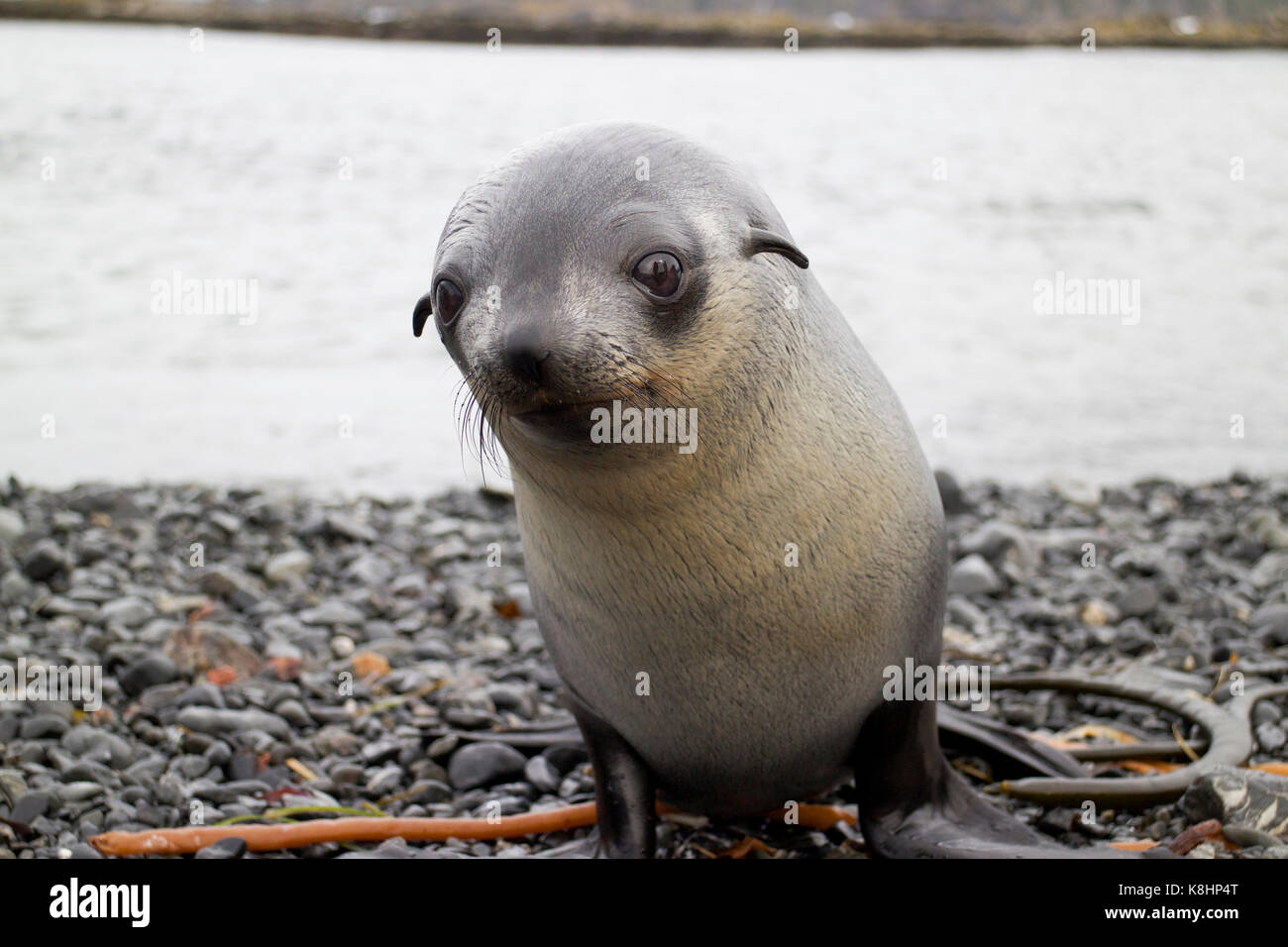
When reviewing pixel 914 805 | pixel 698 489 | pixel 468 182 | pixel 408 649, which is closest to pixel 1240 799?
pixel 914 805

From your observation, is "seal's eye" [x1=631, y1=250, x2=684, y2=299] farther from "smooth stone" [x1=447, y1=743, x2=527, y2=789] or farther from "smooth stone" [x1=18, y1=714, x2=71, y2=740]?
"smooth stone" [x1=18, y1=714, x2=71, y2=740]

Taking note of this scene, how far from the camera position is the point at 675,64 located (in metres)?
28.6

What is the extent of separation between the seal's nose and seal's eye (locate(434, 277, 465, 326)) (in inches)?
10.8

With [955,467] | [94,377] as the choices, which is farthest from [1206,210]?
[94,377]

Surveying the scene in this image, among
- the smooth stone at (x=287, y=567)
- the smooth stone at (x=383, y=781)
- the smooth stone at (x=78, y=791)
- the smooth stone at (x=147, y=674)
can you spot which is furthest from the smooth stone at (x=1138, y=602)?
the smooth stone at (x=78, y=791)

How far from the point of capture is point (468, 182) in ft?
48.3

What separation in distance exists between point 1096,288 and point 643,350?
501 inches

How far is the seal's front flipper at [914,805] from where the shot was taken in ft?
10.9

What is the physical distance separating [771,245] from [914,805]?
157cm

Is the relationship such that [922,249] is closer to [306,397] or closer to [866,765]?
[306,397]

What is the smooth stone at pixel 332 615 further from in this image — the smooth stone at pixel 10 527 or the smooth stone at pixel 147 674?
the smooth stone at pixel 10 527

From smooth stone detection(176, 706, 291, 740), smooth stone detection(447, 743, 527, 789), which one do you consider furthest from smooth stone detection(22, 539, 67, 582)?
smooth stone detection(447, 743, 527, 789)

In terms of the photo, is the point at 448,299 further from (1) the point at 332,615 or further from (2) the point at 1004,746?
(1) the point at 332,615

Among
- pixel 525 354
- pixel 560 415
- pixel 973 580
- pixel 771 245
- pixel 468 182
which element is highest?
pixel 468 182
